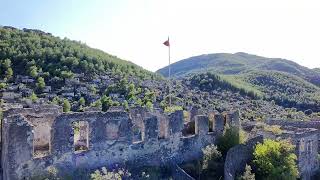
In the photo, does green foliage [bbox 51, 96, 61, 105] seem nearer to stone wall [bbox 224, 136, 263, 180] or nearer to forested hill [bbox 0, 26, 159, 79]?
forested hill [bbox 0, 26, 159, 79]

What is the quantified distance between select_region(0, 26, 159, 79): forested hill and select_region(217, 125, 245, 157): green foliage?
43580 mm

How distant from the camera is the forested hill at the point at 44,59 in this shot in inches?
2756

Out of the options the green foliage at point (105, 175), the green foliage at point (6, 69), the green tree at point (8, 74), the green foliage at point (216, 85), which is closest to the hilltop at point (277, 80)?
the green foliage at point (216, 85)

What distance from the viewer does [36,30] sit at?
98688 millimetres

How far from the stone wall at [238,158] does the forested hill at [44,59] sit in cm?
4473

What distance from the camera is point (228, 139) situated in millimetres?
30859

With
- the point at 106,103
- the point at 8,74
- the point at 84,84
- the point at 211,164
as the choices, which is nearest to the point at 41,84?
the point at 8,74

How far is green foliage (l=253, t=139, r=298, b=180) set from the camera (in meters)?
28.6

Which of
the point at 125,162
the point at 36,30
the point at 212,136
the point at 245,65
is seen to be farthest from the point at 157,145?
the point at 245,65

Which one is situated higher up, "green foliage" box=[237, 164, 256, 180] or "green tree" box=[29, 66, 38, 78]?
"green tree" box=[29, 66, 38, 78]

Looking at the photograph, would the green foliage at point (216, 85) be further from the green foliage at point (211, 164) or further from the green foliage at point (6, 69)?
the green foliage at point (211, 164)

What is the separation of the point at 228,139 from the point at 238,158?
1917 mm

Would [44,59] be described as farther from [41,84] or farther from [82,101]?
[82,101]

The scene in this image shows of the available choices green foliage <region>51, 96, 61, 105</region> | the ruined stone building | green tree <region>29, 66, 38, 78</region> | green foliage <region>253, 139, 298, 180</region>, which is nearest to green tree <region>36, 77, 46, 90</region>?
green tree <region>29, 66, 38, 78</region>
